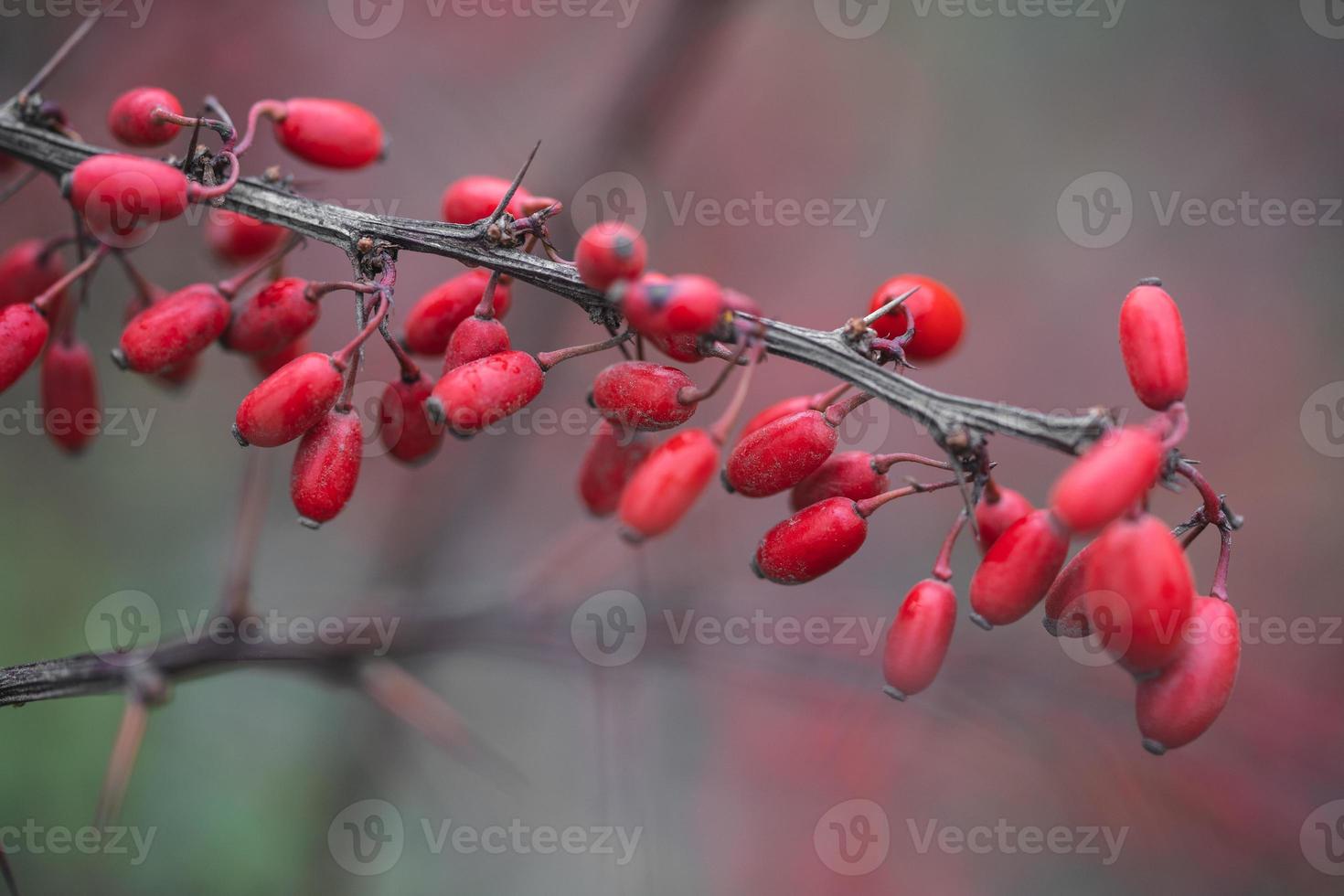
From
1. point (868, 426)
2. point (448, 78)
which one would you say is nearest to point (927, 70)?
point (868, 426)

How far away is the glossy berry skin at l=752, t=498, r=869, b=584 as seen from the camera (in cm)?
116

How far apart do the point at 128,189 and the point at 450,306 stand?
0.40 m

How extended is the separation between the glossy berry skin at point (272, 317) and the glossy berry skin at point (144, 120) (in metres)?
0.25

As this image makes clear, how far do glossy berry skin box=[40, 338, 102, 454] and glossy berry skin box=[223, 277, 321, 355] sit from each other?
400 millimetres

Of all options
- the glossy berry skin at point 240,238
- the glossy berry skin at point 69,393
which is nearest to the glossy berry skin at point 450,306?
the glossy berry skin at point 240,238

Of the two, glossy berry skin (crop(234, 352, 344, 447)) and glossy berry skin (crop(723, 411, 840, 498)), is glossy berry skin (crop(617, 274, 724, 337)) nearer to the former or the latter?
glossy berry skin (crop(723, 411, 840, 498))

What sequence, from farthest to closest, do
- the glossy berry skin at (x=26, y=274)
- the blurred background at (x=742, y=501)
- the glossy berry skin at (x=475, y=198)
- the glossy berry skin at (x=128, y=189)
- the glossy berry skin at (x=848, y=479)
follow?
the blurred background at (x=742, y=501) → the glossy berry skin at (x=26, y=274) → the glossy berry skin at (x=475, y=198) → the glossy berry skin at (x=848, y=479) → the glossy berry skin at (x=128, y=189)

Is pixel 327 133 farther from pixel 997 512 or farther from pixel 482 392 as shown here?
pixel 997 512

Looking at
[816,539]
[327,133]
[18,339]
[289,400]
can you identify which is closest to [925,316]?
[816,539]

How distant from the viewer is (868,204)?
3.46m

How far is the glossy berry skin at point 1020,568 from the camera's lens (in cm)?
101

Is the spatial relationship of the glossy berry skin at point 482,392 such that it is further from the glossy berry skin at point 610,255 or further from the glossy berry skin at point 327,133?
the glossy berry skin at point 327,133

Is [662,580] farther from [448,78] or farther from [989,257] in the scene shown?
[448,78]

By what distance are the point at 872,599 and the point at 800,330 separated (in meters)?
2.19
